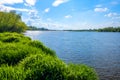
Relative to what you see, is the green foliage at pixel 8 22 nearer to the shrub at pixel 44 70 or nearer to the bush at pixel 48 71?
the bush at pixel 48 71

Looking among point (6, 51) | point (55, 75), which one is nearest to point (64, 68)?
point (55, 75)

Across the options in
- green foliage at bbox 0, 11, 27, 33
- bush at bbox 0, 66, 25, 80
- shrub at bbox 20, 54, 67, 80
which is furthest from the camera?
green foliage at bbox 0, 11, 27, 33

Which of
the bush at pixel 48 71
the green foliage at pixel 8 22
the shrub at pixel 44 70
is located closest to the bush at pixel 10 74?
the bush at pixel 48 71

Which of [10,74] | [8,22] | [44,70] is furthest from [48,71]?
[8,22]

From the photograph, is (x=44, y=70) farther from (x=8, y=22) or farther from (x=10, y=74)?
(x=8, y=22)

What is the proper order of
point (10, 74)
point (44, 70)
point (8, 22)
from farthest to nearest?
point (8, 22) → point (44, 70) → point (10, 74)

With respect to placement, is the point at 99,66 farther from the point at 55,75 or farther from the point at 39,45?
the point at 55,75

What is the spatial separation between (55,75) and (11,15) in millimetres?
109140

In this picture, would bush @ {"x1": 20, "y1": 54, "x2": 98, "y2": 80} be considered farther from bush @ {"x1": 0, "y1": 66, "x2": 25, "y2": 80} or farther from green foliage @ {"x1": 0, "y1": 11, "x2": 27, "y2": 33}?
green foliage @ {"x1": 0, "y1": 11, "x2": 27, "y2": 33}

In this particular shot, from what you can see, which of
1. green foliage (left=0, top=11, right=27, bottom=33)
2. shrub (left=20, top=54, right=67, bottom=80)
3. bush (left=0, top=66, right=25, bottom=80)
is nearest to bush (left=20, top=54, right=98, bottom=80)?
shrub (left=20, top=54, right=67, bottom=80)

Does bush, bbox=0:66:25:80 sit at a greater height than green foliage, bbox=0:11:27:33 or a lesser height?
lesser

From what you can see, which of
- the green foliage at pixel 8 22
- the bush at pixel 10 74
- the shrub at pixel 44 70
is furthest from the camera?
the green foliage at pixel 8 22

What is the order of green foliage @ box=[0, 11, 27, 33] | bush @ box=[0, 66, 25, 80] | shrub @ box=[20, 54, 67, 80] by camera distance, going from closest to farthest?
bush @ box=[0, 66, 25, 80], shrub @ box=[20, 54, 67, 80], green foliage @ box=[0, 11, 27, 33]

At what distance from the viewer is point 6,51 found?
2203 cm
